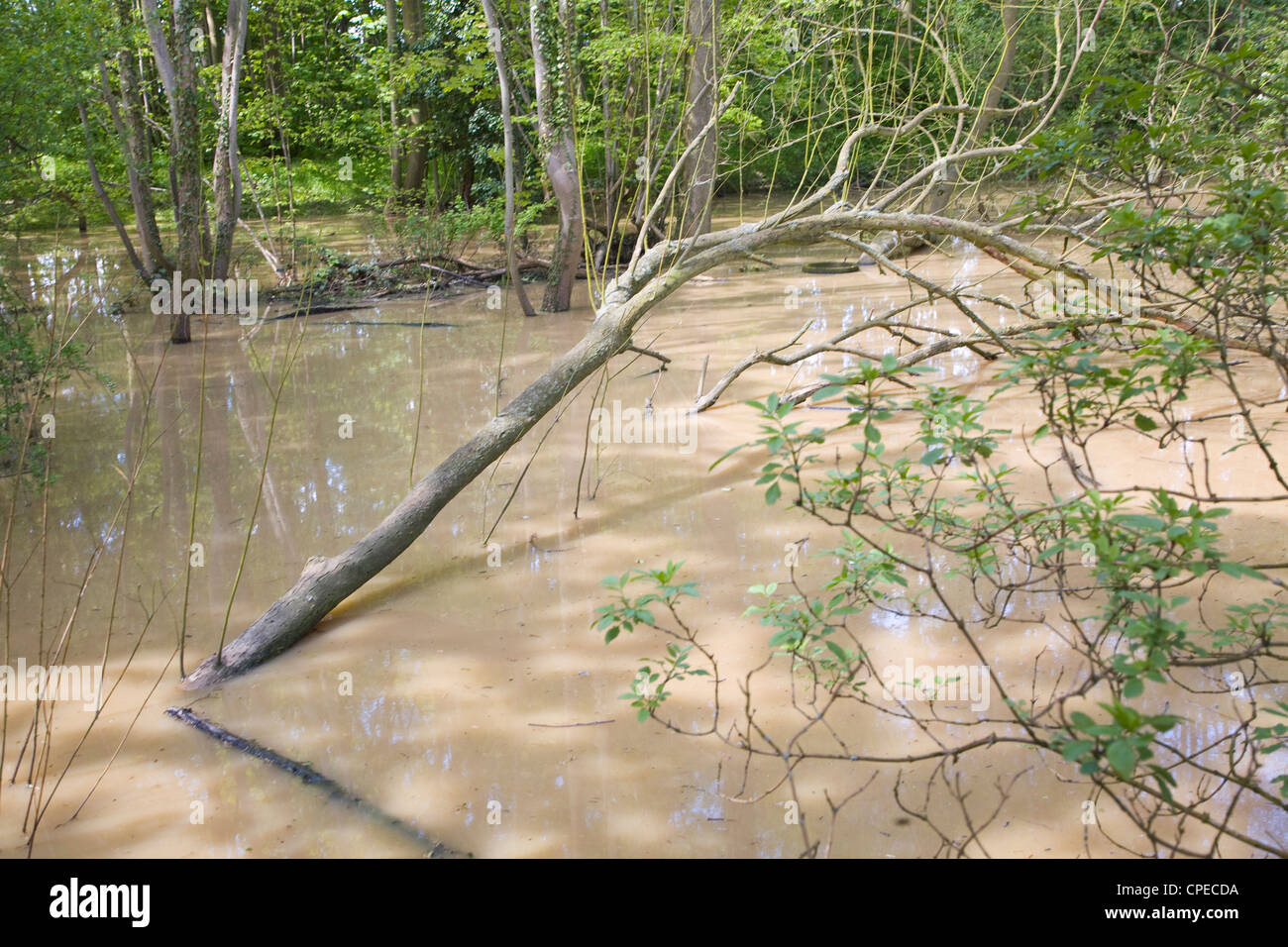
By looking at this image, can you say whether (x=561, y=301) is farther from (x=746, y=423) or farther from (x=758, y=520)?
(x=758, y=520)

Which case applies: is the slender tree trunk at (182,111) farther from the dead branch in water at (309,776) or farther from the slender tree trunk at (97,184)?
the dead branch in water at (309,776)

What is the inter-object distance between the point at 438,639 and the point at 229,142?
7.16 m

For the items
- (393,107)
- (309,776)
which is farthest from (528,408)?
(393,107)

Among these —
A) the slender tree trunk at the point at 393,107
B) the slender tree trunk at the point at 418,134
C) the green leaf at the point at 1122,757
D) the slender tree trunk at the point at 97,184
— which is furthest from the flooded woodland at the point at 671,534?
the slender tree trunk at the point at 418,134

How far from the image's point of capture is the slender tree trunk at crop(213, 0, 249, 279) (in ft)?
31.0

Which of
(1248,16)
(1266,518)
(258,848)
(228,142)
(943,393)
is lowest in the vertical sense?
(258,848)

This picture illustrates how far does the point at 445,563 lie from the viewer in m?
5.16

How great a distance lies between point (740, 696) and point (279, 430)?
491cm

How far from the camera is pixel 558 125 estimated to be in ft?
34.8

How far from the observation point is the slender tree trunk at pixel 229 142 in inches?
372

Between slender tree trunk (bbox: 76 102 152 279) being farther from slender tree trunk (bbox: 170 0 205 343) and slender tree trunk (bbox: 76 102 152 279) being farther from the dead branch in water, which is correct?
the dead branch in water

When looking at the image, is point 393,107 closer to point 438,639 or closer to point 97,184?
point 97,184

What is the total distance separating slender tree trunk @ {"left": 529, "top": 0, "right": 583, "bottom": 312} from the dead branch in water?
7195 mm

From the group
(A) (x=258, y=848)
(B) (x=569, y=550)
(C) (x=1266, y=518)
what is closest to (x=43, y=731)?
(A) (x=258, y=848)
